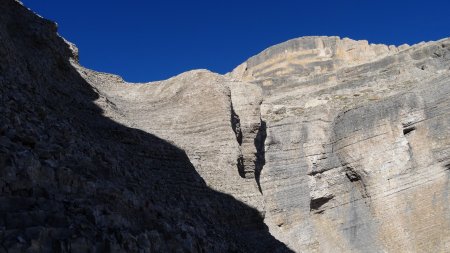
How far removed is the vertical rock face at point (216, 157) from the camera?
6.12 meters

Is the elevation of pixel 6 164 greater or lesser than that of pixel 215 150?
lesser

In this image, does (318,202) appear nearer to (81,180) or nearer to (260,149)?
(260,149)

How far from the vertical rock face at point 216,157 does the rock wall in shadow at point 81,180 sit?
3 centimetres

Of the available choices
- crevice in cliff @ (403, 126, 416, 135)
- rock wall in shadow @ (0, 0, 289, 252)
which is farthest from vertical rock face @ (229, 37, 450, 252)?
rock wall in shadow @ (0, 0, 289, 252)

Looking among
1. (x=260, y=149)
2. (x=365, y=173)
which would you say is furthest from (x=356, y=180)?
(x=260, y=149)

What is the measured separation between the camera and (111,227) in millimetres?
6113

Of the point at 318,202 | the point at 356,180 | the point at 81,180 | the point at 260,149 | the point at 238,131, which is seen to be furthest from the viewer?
the point at 318,202

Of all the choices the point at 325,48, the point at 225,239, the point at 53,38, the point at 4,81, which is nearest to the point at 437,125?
the point at 225,239

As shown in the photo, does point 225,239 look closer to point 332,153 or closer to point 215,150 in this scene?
point 215,150

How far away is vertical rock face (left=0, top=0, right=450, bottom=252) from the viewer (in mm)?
6125

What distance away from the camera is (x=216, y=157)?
15.3m

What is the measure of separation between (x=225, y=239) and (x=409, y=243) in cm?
1253

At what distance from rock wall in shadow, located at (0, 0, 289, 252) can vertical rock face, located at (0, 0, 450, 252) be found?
28 millimetres

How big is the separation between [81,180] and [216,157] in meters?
8.81
